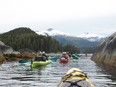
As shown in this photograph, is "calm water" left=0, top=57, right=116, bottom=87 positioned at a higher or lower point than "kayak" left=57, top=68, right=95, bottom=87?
lower

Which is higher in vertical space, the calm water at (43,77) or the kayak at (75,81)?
the kayak at (75,81)

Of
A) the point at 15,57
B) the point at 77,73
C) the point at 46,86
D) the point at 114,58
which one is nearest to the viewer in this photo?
the point at 77,73

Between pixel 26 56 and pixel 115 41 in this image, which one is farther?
pixel 26 56

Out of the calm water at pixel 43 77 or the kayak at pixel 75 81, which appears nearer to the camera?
the kayak at pixel 75 81

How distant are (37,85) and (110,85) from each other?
630 centimetres

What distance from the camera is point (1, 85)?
99.8 feet

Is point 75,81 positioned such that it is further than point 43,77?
No

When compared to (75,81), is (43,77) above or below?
below

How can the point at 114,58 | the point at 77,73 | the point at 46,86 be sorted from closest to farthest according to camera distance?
the point at 77,73 < the point at 46,86 < the point at 114,58

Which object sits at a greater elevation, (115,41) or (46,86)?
(115,41)

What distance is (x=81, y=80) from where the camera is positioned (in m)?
18.6

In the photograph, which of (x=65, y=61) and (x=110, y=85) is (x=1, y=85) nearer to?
(x=110, y=85)

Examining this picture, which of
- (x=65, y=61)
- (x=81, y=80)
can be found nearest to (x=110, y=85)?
(x=81, y=80)

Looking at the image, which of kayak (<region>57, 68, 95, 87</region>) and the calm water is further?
the calm water
